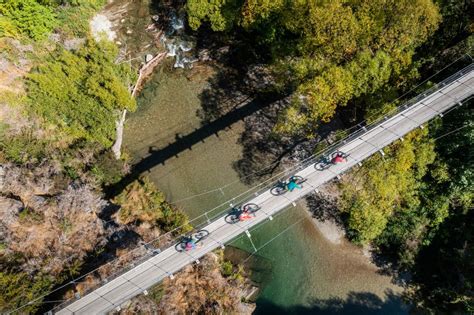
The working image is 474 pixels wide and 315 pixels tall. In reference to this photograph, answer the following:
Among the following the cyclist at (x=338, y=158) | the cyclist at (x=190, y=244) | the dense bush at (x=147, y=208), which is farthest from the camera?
the dense bush at (x=147, y=208)

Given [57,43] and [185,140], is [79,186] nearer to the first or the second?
[185,140]

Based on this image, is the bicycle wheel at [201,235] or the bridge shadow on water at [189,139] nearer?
the bicycle wheel at [201,235]

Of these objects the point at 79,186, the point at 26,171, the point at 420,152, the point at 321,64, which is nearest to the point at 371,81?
the point at 321,64

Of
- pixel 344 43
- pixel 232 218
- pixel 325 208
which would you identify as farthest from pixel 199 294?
pixel 344 43

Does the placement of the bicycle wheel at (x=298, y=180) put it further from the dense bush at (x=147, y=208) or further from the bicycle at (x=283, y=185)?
the dense bush at (x=147, y=208)

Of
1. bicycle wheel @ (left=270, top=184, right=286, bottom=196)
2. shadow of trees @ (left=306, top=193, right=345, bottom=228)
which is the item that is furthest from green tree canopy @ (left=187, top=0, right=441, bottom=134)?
shadow of trees @ (left=306, top=193, right=345, bottom=228)

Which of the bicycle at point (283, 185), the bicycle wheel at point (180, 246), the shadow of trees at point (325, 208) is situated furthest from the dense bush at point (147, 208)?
the shadow of trees at point (325, 208)
